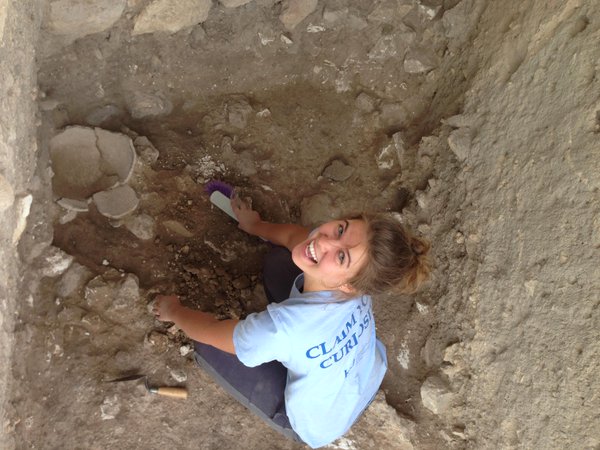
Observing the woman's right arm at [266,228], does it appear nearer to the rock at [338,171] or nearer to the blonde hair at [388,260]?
the rock at [338,171]

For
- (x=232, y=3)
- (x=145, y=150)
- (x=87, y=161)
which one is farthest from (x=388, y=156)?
(x=87, y=161)

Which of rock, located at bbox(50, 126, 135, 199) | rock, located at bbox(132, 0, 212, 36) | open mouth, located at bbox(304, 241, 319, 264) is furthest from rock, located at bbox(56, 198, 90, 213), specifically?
open mouth, located at bbox(304, 241, 319, 264)

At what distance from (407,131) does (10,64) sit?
1.54 meters

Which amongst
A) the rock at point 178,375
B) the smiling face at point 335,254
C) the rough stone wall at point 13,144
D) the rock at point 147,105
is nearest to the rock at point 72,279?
the rough stone wall at point 13,144

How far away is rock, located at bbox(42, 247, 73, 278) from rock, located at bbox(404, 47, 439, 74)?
1621 millimetres

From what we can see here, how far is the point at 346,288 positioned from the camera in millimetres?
1755

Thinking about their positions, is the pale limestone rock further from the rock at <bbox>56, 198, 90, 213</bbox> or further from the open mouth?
the rock at <bbox>56, 198, 90, 213</bbox>

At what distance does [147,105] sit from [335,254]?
45.5 inches

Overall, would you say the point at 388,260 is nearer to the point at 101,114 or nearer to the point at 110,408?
the point at 110,408

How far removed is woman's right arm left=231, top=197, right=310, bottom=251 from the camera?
217 cm

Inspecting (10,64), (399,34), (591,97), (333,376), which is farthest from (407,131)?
(10,64)

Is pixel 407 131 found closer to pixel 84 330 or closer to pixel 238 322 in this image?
pixel 238 322

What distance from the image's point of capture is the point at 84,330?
1.99 metres

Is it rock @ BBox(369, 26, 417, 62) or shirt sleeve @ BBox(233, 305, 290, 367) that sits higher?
rock @ BBox(369, 26, 417, 62)
